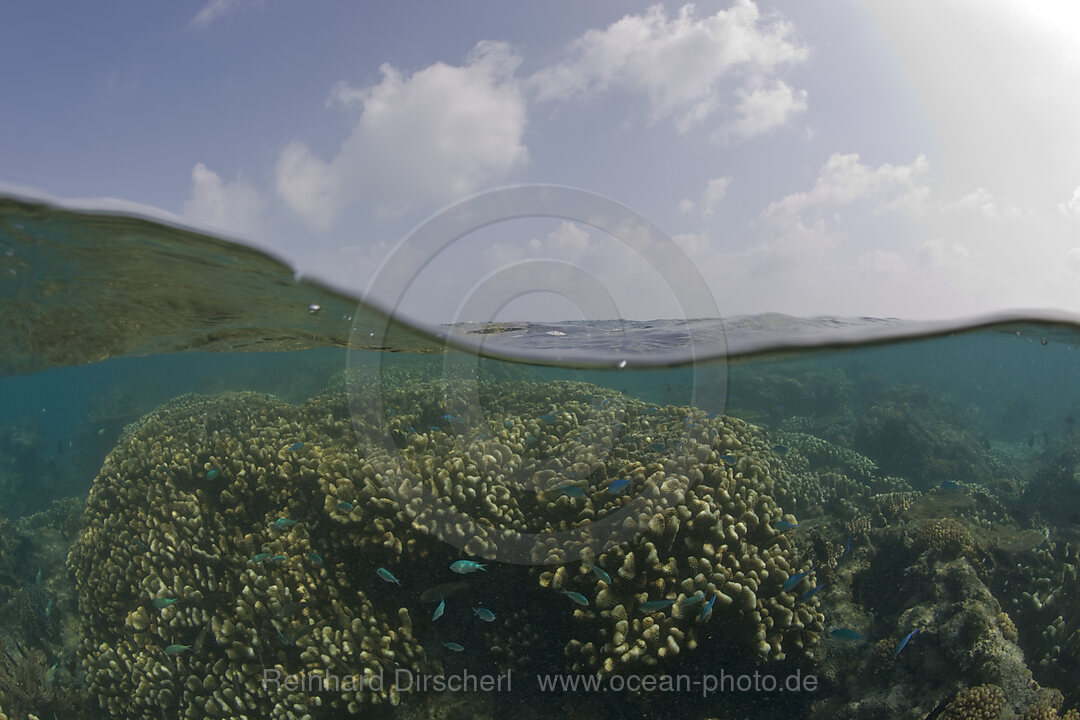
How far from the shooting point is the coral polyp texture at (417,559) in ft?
16.6

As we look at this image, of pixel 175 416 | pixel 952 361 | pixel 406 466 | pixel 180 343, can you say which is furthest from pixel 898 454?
pixel 952 361

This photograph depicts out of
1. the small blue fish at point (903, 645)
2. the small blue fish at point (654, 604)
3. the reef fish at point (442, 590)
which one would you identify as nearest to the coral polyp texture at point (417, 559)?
the reef fish at point (442, 590)

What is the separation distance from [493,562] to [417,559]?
93 cm

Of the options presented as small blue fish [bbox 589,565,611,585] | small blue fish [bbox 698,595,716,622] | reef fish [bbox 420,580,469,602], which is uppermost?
small blue fish [bbox 589,565,611,585]

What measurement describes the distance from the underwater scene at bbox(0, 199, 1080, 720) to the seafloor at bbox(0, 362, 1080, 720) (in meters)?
0.03

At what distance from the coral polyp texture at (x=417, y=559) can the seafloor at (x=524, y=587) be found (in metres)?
0.03

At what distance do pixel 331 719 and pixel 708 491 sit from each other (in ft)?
15.6

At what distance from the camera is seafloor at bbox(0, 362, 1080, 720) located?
4.97m

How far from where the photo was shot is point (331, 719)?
5234 mm

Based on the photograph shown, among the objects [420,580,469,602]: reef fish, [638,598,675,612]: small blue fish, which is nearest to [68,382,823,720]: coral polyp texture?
[420,580,469,602]: reef fish

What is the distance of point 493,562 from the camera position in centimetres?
550

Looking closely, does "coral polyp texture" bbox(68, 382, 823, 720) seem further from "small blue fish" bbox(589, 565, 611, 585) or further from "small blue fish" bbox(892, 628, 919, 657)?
"small blue fish" bbox(892, 628, 919, 657)

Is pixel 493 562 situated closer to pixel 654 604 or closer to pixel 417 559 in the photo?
pixel 417 559

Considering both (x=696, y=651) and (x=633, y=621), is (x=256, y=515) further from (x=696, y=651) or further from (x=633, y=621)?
(x=696, y=651)
